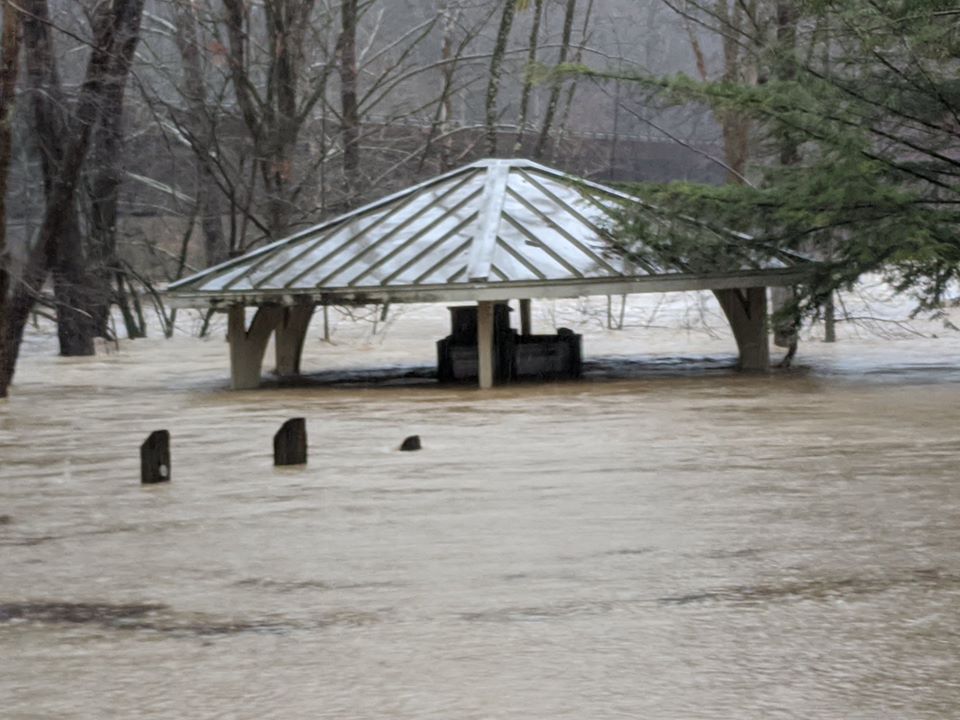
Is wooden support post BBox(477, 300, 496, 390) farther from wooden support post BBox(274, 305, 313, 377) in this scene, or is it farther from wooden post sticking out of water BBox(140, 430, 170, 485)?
wooden post sticking out of water BBox(140, 430, 170, 485)

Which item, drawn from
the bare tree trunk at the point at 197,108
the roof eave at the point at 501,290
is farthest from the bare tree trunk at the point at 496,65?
the roof eave at the point at 501,290

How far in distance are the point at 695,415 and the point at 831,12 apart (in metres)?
4.47

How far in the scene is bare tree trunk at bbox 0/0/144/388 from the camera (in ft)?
58.3

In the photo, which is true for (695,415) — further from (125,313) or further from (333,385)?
(125,313)

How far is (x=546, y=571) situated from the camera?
668cm

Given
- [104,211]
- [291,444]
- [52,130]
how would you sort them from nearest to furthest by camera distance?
[291,444] < [52,130] < [104,211]

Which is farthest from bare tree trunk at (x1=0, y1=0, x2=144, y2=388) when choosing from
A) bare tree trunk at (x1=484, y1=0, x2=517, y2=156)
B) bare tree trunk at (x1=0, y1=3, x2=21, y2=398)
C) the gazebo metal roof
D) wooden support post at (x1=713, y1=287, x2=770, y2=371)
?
bare tree trunk at (x1=484, y1=0, x2=517, y2=156)

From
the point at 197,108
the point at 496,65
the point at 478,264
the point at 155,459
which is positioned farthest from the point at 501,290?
the point at 197,108

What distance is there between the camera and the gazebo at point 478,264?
624 inches

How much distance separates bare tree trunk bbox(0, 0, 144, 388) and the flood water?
14.8ft

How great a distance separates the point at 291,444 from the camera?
10289mm

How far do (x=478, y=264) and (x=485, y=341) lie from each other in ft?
2.61

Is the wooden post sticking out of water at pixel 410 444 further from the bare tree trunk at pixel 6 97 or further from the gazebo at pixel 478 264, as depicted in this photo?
the bare tree trunk at pixel 6 97

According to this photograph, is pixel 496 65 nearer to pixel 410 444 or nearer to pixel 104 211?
pixel 104 211
